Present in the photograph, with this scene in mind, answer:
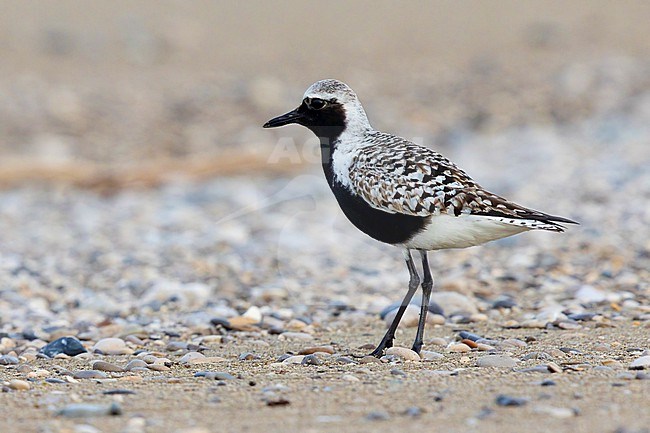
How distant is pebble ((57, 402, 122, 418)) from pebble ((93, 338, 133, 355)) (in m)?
1.92

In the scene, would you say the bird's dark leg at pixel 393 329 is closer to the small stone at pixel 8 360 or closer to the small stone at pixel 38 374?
the small stone at pixel 38 374

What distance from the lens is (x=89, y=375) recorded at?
5.13 meters

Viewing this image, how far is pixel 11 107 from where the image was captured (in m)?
19.2

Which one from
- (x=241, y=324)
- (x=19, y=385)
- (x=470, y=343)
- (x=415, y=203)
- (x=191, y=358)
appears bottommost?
(x=19, y=385)

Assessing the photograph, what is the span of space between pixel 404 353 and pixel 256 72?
58.7 ft

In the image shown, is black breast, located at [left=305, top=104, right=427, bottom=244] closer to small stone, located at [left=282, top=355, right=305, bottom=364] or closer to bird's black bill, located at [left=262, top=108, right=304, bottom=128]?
bird's black bill, located at [left=262, top=108, right=304, bottom=128]

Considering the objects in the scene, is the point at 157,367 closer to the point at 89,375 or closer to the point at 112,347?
the point at 89,375

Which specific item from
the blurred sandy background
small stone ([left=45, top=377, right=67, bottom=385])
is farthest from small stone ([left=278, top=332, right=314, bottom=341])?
the blurred sandy background

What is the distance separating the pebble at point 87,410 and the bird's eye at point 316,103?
279 centimetres

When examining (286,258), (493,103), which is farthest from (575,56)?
(286,258)

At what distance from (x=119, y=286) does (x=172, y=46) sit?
58.8 ft

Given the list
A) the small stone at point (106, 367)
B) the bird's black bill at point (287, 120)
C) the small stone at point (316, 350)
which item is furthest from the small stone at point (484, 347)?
the small stone at point (106, 367)

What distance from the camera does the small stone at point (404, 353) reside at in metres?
5.47

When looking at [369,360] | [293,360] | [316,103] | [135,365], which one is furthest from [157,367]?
[316,103]
